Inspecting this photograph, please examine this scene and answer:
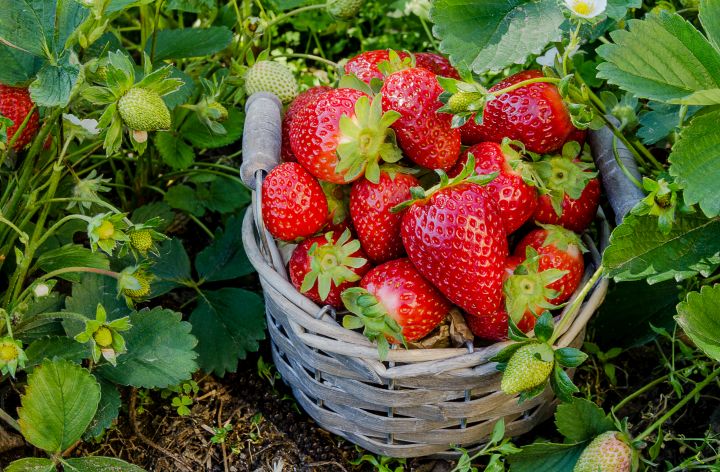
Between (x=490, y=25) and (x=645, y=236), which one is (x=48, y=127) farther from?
(x=645, y=236)

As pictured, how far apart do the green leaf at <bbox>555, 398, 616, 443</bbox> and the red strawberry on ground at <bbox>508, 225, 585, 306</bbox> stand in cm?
16

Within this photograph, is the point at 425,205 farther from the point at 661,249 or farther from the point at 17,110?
the point at 17,110

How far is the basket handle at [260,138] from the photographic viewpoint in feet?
4.08

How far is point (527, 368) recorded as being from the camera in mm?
1076

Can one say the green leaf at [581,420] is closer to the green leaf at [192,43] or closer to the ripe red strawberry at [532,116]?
the ripe red strawberry at [532,116]

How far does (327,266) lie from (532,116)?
0.37 m

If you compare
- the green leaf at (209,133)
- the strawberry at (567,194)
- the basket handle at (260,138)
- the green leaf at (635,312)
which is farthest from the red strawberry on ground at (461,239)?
the green leaf at (209,133)

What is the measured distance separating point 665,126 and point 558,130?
0.79 ft

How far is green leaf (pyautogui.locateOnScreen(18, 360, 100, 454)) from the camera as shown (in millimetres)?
1242

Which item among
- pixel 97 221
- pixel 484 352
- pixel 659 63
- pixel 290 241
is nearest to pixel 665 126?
pixel 659 63

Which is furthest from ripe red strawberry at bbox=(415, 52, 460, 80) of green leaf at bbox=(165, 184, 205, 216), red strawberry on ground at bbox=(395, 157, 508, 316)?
green leaf at bbox=(165, 184, 205, 216)

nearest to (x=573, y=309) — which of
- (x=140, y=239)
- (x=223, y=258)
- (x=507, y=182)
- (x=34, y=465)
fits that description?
(x=507, y=182)

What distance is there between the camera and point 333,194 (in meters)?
1.26

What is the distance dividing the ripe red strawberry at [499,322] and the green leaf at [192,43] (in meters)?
0.70
